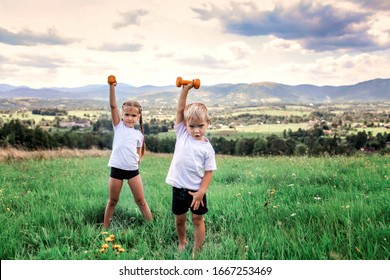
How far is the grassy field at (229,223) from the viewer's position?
353 cm

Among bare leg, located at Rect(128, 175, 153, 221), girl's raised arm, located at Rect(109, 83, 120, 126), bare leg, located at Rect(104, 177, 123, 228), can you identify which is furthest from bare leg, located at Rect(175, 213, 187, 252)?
girl's raised arm, located at Rect(109, 83, 120, 126)

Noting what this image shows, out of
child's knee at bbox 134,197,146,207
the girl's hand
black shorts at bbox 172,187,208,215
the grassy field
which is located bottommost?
the grassy field

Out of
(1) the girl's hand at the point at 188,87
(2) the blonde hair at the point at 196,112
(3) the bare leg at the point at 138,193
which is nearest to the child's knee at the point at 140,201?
(3) the bare leg at the point at 138,193

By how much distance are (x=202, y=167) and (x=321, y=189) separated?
2.85 metres

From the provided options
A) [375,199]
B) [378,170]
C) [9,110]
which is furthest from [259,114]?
[375,199]

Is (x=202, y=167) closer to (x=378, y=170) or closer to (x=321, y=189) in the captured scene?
(x=321, y=189)

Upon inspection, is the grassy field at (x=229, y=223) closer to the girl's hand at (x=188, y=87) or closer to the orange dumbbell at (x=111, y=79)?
the girl's hand at (x=188, y=87)

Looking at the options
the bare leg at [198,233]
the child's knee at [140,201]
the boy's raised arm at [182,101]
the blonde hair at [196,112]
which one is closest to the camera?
the blonde hair at [196,112]

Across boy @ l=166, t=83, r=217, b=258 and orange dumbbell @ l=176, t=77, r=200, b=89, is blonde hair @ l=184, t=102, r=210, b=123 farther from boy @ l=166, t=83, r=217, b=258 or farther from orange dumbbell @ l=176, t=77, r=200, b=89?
orange dumbbell @ l=176, t=77, r=200, b=89

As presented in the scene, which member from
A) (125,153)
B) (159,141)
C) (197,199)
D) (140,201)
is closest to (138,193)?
(140,201)

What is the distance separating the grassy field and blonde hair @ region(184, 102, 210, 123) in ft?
4.12

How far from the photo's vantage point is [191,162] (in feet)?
11.8

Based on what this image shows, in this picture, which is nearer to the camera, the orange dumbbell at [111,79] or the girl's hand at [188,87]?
the girl's hand at [188,87]

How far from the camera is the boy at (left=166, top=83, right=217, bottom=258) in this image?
3541 millimetres
